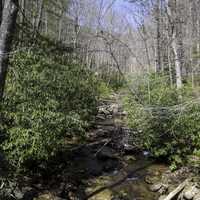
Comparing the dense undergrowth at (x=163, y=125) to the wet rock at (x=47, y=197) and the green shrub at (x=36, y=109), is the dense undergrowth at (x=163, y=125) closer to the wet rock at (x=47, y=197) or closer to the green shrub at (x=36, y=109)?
the green shrub at (x=36, y=109)

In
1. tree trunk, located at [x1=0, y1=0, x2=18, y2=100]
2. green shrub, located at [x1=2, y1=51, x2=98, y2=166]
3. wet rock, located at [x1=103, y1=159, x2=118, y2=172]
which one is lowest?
wet rock, located at [x1=103, y1=159, x2=118, y2=172]

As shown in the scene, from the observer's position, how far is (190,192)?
8.70m

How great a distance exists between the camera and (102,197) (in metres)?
9.39

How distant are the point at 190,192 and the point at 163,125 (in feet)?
11.5

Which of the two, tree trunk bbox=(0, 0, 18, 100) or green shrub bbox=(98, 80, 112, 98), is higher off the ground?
tree trunk bbox=(0, 0, 18, 100)

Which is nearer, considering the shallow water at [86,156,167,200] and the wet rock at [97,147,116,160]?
the shallow water at [86,156,167,200]

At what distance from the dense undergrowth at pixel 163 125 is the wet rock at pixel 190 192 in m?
2.35

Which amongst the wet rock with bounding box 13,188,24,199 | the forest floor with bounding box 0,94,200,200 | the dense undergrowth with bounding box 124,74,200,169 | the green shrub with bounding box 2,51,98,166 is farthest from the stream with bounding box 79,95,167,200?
the wet rock with bounding box 13,188,24,199

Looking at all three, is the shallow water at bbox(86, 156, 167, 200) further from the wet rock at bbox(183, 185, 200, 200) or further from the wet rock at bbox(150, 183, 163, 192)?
the wet rock at bbox(183, 185, 200, 200)

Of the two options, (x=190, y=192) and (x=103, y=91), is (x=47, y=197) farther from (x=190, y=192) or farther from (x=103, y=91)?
(x=103, y=91)

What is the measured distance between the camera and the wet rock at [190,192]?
858cm

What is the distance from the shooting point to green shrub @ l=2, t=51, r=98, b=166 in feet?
27.5

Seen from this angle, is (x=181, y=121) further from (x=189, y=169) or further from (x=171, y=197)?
(x=171, y=197)

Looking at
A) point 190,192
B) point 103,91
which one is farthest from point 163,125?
point 103,91
